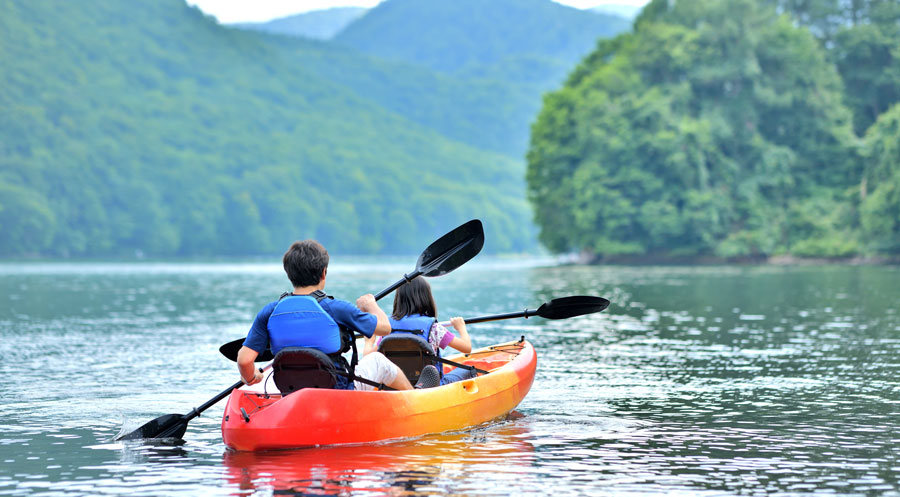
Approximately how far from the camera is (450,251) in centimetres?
1250

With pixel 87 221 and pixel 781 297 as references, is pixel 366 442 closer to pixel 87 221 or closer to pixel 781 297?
pixel 781 297

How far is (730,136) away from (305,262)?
208 feet

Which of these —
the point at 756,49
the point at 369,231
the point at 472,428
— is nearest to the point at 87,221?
the point at 369,231

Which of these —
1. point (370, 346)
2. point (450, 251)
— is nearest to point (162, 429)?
point (370, 346)

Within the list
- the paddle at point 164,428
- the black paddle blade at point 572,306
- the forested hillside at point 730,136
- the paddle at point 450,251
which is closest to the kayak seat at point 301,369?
the paddle at point 164,428

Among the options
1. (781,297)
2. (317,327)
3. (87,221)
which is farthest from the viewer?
(87,221)

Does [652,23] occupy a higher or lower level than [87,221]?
higher

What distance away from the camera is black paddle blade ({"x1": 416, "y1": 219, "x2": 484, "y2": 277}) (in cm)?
1232

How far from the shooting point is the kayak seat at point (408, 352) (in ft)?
34.6

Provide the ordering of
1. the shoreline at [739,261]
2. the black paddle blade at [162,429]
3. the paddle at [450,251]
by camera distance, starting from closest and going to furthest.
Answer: the black paddle blade at [162,429], the paddle at [450,251], the shoreline at [739,261]

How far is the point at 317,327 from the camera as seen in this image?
9273 mm

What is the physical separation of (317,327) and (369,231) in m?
149

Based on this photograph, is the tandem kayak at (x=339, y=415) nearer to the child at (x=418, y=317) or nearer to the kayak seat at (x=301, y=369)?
the kayak seat at (x=301, y=369)

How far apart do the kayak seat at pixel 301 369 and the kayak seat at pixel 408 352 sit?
109 centimetres
